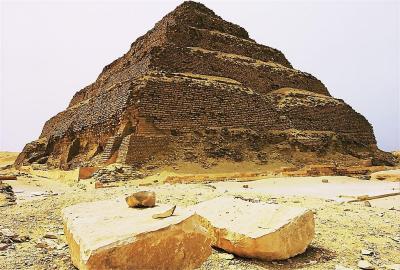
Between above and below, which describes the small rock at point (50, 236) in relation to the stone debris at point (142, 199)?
below

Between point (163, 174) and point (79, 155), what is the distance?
7644 mm

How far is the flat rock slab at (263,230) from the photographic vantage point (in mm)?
3143

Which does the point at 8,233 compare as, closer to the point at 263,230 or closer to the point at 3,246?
the point at 3,246

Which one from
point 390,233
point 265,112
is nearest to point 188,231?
point 390,233

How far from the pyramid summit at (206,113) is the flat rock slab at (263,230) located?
366 inches

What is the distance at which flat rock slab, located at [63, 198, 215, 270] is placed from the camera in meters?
2.28

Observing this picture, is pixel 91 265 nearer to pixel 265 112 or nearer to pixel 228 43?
pixel 265 112

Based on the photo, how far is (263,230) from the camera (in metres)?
3.21

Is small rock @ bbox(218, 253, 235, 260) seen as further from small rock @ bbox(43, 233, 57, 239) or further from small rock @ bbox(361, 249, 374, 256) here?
small rock @ bbox(43, 233, 57, 239)

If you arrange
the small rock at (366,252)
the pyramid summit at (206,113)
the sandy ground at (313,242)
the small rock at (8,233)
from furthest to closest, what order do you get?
1. the pyramid summit at (206,113)
2. the small rock at (8,233)
3. the small rock at (366,252)
4. the sandy ground at (313,242)

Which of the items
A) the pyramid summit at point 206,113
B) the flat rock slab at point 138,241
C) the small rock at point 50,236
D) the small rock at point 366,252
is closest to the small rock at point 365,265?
the small rock at point 366,252

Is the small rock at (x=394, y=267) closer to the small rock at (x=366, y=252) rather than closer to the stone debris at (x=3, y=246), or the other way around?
the small rock at (x=366, y=252)

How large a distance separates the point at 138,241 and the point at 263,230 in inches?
51.4

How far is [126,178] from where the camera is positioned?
38.9 feet
